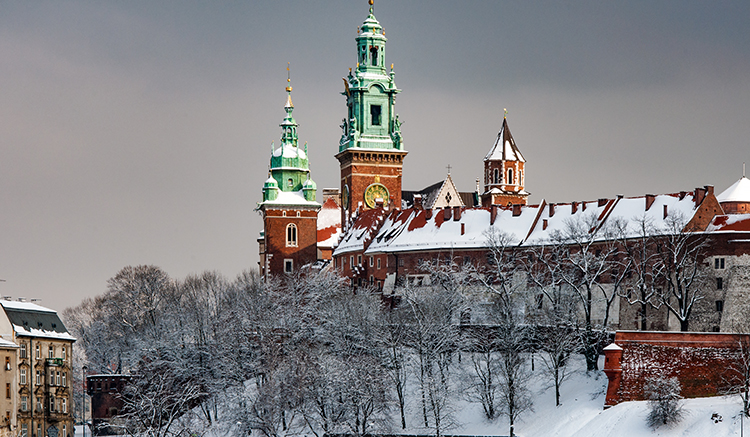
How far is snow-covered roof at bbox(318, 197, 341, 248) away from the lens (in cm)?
14075

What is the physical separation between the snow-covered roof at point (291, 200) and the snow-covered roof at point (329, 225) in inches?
560

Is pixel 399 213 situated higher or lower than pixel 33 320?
higher

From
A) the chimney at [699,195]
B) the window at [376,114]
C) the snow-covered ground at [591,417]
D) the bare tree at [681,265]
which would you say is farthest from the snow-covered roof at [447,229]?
the snow-covered ground at [591,417]

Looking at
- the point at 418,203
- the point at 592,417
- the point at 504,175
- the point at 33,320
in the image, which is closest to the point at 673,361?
the point at 592,417

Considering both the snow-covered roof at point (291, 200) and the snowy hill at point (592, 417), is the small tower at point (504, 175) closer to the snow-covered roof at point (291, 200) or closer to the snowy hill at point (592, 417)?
the snow-covered roof at point (291, 200)

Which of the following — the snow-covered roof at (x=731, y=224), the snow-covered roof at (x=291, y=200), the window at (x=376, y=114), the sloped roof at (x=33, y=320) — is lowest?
the sloped roof at (x=33, y=320)

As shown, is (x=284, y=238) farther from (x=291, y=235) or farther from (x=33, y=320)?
(x=33, y=320)

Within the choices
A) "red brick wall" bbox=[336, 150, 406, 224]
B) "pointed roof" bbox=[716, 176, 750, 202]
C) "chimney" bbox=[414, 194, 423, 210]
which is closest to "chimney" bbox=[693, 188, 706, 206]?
"pointed roof" bbox=[716, 176, 750, 202]

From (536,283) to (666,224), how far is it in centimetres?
935

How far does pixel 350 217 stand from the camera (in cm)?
12650

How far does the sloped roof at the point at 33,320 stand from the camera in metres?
93.8

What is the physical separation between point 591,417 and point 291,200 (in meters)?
49.7

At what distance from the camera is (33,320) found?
319 ft

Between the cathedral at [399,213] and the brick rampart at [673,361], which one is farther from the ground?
the cathedral at [399,213]
